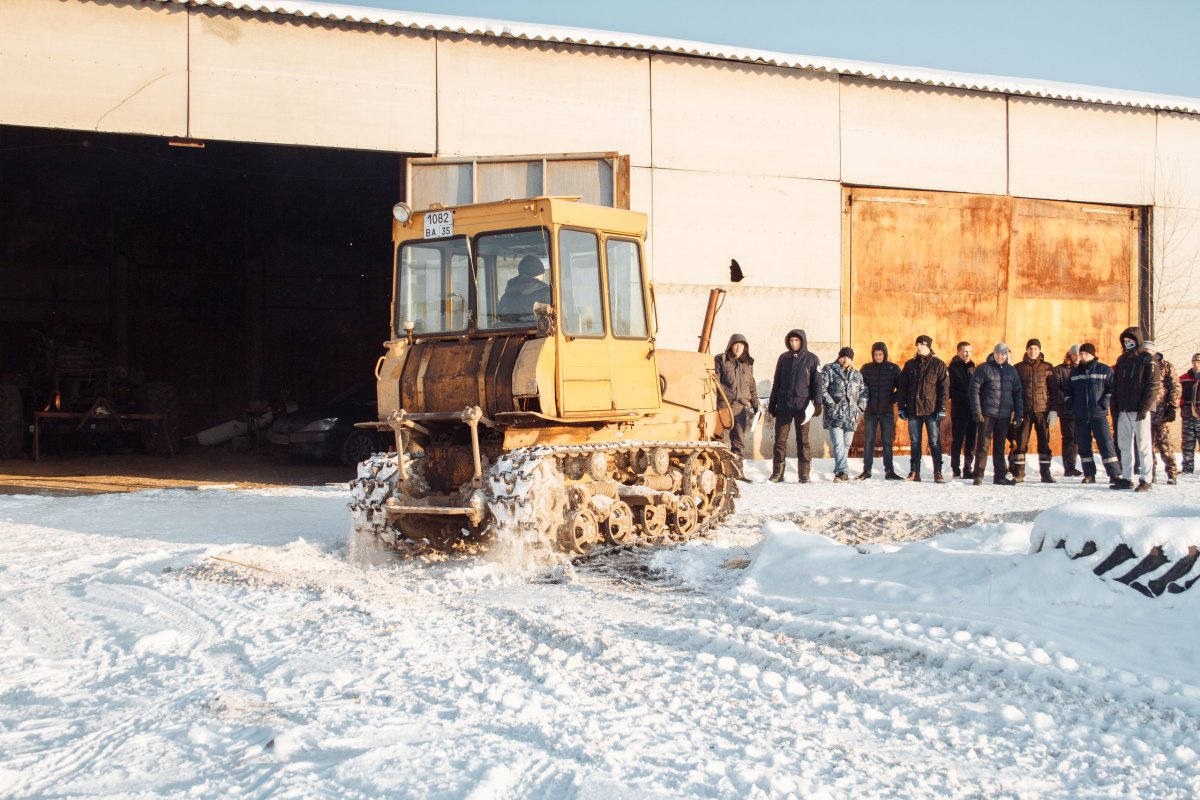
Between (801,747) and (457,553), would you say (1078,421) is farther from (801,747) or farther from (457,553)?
(801,747)

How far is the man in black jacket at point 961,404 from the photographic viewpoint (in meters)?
14.8

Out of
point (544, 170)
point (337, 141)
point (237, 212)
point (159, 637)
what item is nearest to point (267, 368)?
point (237, 212)

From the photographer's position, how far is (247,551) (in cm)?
888

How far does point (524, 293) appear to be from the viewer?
879 centimetres

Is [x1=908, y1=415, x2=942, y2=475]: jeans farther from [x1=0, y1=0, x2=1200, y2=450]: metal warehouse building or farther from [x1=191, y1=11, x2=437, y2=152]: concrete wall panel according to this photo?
[x1=191, y1=11, x2=437, y2=152]: concrete wall panel

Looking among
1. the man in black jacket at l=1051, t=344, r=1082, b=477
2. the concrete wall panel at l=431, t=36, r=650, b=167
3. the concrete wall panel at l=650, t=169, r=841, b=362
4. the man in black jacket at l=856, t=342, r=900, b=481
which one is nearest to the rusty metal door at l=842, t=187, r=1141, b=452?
the concrete wall panel at l=650, t=169, r=841, b=362

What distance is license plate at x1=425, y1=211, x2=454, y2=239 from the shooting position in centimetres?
897

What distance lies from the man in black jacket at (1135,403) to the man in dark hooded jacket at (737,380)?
4.16 metres

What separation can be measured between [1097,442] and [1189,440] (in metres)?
2.85

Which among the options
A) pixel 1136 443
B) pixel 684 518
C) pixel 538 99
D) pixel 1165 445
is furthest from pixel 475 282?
pixel 1165 445

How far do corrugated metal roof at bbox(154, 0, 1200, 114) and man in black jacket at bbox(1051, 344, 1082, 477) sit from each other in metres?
4.45

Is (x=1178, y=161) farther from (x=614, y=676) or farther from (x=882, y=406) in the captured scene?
(x=614, y=676)

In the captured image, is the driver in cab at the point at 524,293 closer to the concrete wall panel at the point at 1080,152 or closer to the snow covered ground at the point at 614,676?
the snow covered ground at the point at 614,676

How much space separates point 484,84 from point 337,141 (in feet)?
6.62
